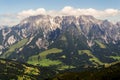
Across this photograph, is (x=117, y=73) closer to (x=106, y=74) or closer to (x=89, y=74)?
(x=106, y=74)

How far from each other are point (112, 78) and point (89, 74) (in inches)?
812

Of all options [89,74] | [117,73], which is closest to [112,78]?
[117,73]

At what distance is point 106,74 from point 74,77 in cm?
1853

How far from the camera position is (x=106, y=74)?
547 ft

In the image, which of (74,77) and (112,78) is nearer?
(112,78)

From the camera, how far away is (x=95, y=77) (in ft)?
538

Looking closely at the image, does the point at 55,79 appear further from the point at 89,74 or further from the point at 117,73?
the point at 117,73

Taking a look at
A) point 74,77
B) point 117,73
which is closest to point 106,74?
point 117,73

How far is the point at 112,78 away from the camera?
511 feet

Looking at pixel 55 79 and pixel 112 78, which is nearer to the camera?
pixel 112 78

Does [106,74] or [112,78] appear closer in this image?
[112,78]

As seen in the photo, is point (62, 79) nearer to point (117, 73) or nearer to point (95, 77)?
point (95, 77)

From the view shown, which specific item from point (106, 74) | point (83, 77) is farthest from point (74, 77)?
point (106, 74)

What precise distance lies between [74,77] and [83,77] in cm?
719
